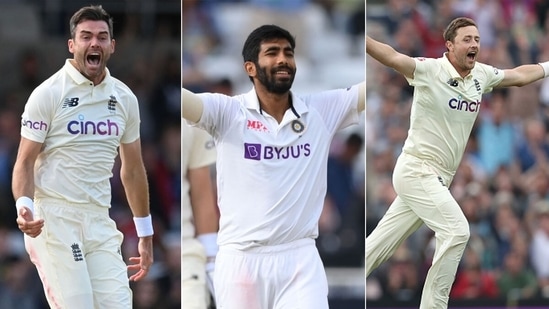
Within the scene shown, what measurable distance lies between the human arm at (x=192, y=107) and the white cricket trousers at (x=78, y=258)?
1004 mm

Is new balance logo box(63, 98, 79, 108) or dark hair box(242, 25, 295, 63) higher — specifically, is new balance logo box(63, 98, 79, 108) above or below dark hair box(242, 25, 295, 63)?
below

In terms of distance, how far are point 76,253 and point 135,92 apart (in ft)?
27.1

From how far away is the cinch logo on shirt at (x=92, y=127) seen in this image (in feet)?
30.9

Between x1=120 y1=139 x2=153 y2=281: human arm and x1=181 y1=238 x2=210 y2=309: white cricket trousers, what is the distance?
163 centimetres

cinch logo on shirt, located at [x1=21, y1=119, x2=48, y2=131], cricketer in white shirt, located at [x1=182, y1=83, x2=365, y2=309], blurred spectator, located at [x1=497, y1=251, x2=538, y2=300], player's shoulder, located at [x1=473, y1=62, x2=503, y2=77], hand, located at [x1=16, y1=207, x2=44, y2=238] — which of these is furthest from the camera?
blurred spectator, located at [x1=497, y1=251, x2=538, y2=300]

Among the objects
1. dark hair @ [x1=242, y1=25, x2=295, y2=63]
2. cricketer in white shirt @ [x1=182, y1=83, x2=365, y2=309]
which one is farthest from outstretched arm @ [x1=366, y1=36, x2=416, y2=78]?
dark hair @ [x1=242, y1=25, x2=295, y2=63]

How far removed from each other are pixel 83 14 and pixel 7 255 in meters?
7.99

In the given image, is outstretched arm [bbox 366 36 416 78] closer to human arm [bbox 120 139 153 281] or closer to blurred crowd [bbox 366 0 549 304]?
human arm [bbox 120 139 153 281]

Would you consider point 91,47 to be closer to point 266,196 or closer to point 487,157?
point 266,196

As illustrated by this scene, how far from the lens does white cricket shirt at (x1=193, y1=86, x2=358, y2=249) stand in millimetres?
9336

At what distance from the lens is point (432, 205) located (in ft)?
33.5

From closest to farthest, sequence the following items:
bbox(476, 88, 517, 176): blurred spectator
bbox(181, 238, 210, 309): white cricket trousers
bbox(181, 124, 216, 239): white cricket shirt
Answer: bbox(181, 238, 210, 309): white cricket trousers → bbox(181, 124, 216, 239): white cricket shirt → bbox(476, 88, 517, 176): blurred spectator

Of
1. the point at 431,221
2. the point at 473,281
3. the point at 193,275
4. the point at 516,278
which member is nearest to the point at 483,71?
the point at 431,221

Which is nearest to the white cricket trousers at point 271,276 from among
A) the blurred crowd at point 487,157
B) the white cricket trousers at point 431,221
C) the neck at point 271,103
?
the neck at point 271,103
